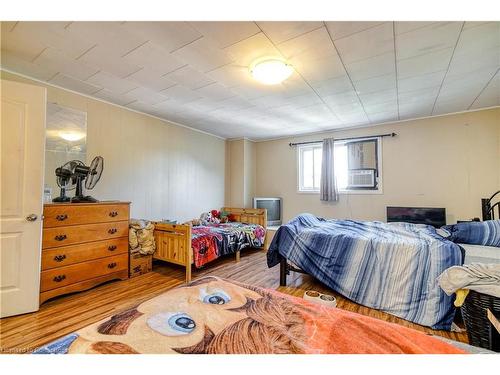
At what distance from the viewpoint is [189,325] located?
89 centimetres

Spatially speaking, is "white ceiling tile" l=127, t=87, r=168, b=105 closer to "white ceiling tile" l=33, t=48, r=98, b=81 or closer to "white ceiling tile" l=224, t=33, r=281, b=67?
"white ceiling tile" l=33, t=48, r=98, b=81

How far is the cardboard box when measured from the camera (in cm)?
294

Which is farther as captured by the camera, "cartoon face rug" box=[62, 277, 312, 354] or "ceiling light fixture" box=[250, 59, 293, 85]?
"ceiling light fixture" box=[250, 59, 293, 85]

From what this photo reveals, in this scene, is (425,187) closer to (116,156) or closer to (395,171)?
(395,171)

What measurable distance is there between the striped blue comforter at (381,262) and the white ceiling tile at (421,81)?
1.67 meters

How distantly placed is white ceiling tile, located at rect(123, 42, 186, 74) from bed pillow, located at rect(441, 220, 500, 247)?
3.08m

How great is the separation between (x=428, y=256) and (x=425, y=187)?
2158 millimetres

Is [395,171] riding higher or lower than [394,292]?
higher

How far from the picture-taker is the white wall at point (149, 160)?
10.0 feet

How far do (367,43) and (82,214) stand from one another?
3199 millimetres

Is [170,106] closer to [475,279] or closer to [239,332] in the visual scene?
[239,332]

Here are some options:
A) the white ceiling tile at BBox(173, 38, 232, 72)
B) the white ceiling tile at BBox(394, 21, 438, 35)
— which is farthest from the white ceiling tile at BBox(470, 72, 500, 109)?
the white ceiling tile at BBox(173, 38, 232, 72)

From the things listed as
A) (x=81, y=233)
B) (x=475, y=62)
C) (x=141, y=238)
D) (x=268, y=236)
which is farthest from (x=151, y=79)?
(x=268, y=236)

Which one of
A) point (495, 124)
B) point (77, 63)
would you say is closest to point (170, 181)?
point (77, 63)
